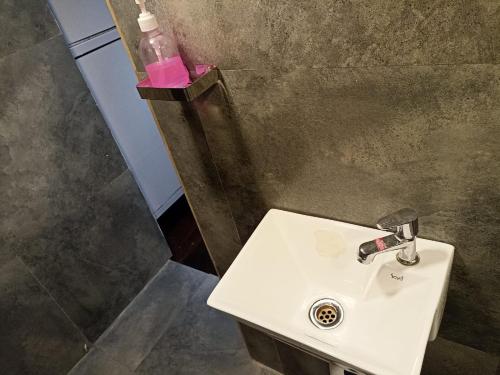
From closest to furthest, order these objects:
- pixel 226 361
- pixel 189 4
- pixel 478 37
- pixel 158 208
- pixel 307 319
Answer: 1. pixel 478 37
2. pixel 189 4
3. pixel 307 319
4. pixel 226 361
5. pixel 158 208

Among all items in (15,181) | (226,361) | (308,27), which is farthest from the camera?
(226,361)

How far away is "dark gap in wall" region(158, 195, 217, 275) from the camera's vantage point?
2.30 meters

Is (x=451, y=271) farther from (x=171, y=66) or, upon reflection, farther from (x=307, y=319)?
(x=171, y=66)

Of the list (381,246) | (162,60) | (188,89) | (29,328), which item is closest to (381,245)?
(381,246)

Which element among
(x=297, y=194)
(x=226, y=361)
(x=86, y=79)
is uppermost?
(x=86, y=79)

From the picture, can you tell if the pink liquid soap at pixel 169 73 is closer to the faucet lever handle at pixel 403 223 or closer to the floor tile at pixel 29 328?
the faucet lever handle at pixel 403 223

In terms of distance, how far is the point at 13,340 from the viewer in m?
1.52

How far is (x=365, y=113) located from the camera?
74 centimetres

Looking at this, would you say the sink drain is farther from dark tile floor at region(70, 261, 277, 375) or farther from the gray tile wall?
the gray tile wall

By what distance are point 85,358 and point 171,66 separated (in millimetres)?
1697

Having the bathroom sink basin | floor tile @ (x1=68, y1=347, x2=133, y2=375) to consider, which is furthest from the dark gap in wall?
the bathroom sink basin

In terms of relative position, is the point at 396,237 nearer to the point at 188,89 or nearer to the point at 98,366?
the point at 188,89

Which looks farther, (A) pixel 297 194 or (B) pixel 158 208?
(B) pixel 158 208

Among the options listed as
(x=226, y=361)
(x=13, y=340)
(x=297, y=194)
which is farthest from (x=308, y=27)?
(x=13, y=340)
